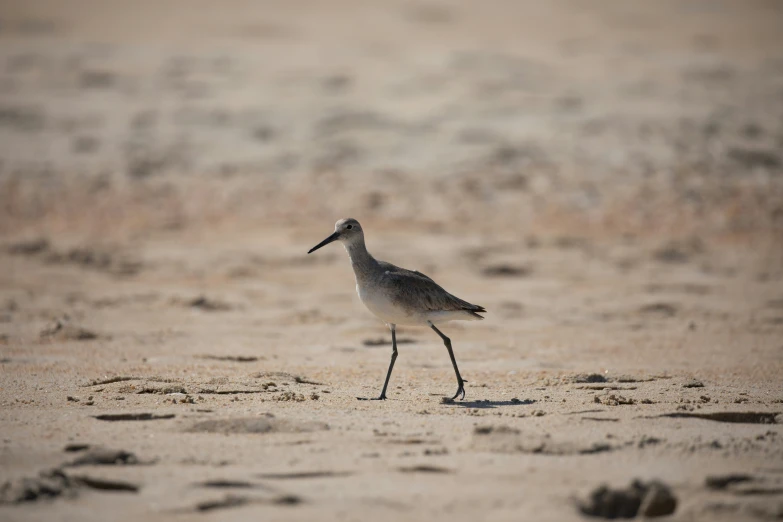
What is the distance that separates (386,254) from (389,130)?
4.09m

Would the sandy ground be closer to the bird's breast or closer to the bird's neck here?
the bird's breast

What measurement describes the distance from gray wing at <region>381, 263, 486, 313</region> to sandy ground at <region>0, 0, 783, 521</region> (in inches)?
23.4

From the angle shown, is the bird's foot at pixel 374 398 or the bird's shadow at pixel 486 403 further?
the bird's foot at pixel 374 398

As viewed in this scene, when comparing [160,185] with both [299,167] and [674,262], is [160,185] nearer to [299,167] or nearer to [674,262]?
[299,167]

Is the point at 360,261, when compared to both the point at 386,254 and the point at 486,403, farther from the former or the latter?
the point at 386,254

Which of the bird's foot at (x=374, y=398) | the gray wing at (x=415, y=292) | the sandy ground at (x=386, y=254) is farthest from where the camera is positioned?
the gray wing at (x=415, y=292)

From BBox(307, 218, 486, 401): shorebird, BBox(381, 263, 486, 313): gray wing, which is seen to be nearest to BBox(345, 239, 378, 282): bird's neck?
BBox(307, 218, 486, 401): shorebird

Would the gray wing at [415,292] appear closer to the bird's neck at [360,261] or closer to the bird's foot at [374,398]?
the bird's neck at [360,261]

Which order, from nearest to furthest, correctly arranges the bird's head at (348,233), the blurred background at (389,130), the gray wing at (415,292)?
the gray wing at (415,292), the bird's head at (348,233), the blurred background at (389,130)

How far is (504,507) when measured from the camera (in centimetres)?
419

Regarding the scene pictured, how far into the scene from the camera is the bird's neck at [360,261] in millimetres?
6676

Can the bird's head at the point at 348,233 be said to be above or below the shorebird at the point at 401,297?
above

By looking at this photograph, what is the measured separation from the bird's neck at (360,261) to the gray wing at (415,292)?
105 millimetres

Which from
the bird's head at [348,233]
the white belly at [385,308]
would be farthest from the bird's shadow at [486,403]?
the bird's head at [348,233]
